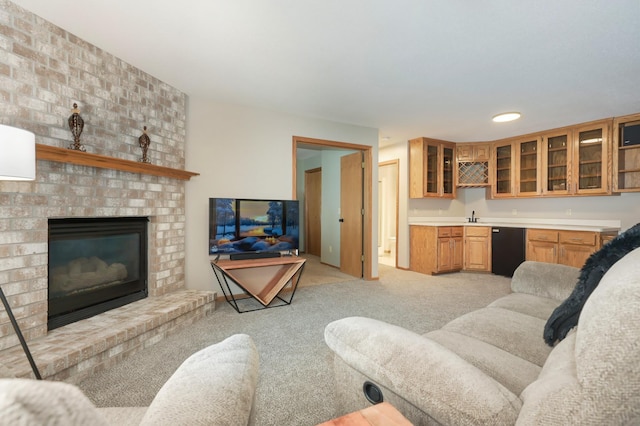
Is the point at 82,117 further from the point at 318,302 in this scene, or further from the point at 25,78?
the point at 318,302

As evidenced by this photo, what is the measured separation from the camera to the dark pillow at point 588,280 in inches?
45.4

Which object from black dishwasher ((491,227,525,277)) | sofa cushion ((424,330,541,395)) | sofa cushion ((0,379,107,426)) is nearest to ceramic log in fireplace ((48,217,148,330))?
sofa cushion ((0,379,107,426))

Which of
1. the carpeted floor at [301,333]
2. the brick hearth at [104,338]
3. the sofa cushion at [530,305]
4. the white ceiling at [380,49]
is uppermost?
the white ceiling at [380,49]

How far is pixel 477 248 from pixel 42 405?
19.0 feet

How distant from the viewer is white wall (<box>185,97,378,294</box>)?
11.2ft

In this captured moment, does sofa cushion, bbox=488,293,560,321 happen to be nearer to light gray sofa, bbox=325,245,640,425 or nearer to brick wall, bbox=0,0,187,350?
light gray sofa, bbox=325,245,640,425

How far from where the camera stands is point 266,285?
12.2 ft

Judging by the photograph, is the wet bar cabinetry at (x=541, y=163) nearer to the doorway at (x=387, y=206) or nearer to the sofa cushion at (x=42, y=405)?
the doorway at (x=387, y=206)

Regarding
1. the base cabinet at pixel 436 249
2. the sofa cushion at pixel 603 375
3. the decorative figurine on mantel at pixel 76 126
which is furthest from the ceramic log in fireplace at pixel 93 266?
the base cabinet at pixel 436 249

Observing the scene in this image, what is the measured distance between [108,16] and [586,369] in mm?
2943

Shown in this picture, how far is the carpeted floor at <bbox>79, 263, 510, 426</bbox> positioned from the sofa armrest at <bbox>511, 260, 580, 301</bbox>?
0.92m

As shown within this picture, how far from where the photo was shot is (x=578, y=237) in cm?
411

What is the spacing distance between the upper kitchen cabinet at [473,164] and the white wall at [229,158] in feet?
10.2

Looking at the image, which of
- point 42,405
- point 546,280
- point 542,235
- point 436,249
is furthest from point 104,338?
point 542,235
